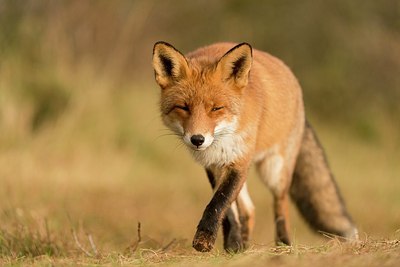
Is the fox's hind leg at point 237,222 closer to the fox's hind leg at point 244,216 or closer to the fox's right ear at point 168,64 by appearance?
the fox's hind leg at point 244,216

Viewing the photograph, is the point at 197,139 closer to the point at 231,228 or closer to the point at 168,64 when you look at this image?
Result: the point at 168,64

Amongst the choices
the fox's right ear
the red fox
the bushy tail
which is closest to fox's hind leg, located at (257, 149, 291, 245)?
the red fox

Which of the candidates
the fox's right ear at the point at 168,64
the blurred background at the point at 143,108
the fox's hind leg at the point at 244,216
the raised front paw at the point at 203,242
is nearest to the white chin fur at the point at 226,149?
the fox's right ear at the point at 168,64

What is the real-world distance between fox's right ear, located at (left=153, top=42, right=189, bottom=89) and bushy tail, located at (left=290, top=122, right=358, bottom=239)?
1800mm

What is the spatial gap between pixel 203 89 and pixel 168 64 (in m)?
0.37

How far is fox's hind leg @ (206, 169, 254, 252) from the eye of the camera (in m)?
5.36

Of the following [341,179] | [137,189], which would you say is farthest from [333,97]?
[137,189]

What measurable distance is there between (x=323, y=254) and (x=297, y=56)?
9645 mm

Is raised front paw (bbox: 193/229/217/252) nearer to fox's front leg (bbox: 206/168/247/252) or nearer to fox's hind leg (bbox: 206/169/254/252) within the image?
fox's hind leg (bbox: 206/169/254/252)

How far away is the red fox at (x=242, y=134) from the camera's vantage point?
4.68 meters

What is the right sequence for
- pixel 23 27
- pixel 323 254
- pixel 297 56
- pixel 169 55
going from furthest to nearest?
pixel 297 56, pixel 23 27, pixel 169 55, pixel 323 254

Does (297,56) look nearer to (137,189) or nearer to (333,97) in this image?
(333,97)

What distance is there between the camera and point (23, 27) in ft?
31.7

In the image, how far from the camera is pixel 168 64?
4977 millimetres
